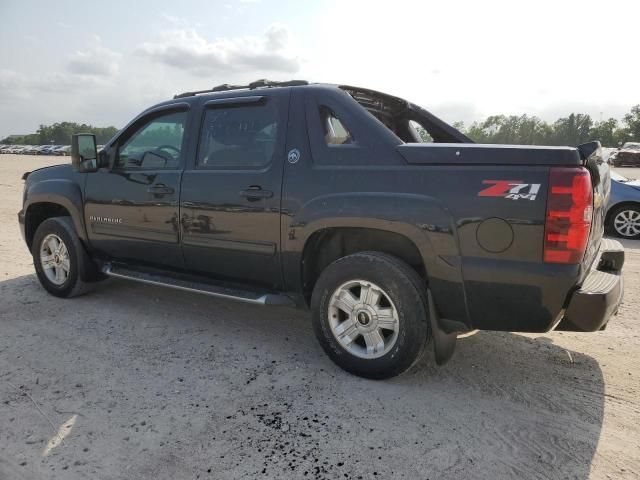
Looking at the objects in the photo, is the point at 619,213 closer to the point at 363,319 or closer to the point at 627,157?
the point at 363,319

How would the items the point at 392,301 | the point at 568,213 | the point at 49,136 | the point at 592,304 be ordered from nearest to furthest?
the point at 568,213, the point at 592,304, the point at 392,301, the point at 49,136

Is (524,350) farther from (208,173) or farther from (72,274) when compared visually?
(72,274)

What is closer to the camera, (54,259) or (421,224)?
(421,224)

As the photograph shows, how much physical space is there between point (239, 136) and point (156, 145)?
963 millimetres

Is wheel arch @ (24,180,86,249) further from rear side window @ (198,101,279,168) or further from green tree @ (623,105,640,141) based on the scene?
green tree @ (623,105,640,141)

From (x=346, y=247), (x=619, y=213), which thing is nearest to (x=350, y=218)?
(x=346, y=247)

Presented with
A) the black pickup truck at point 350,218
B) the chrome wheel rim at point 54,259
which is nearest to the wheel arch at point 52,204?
the black pickup truck at point 350,218

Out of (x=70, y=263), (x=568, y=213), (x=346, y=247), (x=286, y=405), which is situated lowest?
(x=286, y=405)

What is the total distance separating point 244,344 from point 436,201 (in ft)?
6.27

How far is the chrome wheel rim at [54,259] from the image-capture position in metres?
5.11

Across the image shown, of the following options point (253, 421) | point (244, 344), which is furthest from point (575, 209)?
point (244, 344)

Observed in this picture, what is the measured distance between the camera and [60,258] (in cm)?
512

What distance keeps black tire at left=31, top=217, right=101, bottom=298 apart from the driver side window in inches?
34.3

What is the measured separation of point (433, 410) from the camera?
3049 millimetres
